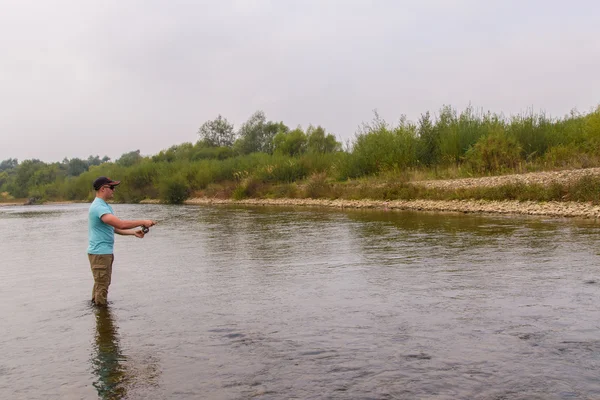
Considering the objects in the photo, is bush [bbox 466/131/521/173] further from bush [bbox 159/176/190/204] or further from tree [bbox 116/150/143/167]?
tree [bbox 116/150/143/167]

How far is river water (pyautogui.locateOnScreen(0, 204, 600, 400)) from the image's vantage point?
201 inches

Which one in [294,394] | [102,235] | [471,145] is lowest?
[294,394]

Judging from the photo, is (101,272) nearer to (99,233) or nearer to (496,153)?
(99,233)

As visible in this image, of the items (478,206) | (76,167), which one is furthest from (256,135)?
(76,167)

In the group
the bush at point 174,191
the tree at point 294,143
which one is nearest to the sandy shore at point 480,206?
the bush at point 174,191

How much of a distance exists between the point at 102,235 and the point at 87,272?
15.1 ft

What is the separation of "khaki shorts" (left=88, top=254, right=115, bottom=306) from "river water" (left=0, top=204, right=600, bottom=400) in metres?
0.26

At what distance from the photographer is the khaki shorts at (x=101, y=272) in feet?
26.6

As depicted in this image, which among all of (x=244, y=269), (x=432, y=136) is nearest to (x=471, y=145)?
(x=432, y=136)

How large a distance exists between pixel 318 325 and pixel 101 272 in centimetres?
342

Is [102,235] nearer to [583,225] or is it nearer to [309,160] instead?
[583,225]

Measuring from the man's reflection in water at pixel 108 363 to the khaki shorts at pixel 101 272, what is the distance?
2.44 feet

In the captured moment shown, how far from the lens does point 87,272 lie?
483 inches

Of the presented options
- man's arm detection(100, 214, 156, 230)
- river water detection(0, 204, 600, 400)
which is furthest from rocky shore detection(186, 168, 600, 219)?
man's arm detection(100, 214, 156, 230)
